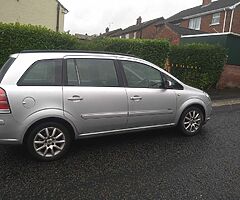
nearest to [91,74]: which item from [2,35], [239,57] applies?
[2,35]

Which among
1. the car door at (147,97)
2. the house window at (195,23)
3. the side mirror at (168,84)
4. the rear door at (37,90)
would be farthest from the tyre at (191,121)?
the house window at (195,23)

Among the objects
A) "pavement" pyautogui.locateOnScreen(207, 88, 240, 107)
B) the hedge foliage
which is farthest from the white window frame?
the hedge foliage

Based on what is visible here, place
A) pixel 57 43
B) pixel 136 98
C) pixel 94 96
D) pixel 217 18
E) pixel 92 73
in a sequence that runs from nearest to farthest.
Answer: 1. pixel 94 96
2. pixel 92 73
3. pixel 136 98
4. pixel 57 43
5. pixel 217 18

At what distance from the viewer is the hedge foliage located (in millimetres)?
8141

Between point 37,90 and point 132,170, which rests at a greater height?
point 37,90

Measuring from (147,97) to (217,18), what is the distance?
27.0m

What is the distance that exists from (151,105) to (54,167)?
2016 mm

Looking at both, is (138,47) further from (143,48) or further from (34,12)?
(34,12)

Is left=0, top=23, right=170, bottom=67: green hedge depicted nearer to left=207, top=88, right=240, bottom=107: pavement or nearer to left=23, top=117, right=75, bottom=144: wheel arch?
left=207, top=88, right=240, bottom=107: pavement

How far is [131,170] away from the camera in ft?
12.8

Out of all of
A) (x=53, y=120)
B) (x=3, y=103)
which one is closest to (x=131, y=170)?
(x=53, y=120)

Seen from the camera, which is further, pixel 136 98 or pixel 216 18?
pixel 216 18

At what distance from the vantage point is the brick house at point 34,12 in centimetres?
1800

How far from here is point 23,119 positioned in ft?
12.6
